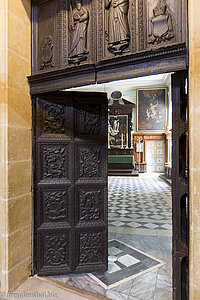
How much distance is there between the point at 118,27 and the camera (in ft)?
6.26

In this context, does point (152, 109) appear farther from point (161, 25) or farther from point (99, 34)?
point (161, 25)

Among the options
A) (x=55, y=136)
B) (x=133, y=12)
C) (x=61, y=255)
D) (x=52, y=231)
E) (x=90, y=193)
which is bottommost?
(x=61, y=255)

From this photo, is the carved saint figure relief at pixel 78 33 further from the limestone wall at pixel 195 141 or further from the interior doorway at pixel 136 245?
the interior doorway at pixel 136 245

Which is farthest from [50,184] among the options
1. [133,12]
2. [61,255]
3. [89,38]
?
[133,12]

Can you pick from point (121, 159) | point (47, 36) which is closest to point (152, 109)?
point (121, 159)

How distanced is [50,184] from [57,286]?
115 centimetres

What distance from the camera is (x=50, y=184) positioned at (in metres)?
2.53

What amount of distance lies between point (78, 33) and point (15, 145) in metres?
1.40

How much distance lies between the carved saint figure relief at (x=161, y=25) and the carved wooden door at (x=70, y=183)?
99 centimetres

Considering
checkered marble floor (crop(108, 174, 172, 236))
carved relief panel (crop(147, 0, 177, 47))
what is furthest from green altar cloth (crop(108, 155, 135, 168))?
carved relief panel (crop(147, 0, 177, 47))

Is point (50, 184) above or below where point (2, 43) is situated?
below

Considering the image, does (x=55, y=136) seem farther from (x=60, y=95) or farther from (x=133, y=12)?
(x=133, y=12)

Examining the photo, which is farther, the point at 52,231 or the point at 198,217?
the point at 52,231

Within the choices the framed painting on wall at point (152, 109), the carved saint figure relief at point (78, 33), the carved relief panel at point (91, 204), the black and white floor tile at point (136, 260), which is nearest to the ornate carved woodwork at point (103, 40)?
the carved saint figure relief at point (78, 33)
